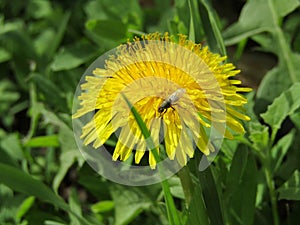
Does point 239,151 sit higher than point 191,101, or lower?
lower

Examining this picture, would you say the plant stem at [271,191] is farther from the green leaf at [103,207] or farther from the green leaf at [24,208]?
the green leaf at [24,208]

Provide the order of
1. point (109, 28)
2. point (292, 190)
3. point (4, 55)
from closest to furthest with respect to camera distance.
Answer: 1. point (292, 190)
2. point (109, 28)
3. point (4, 55)

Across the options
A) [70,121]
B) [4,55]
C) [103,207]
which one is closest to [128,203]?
[103,207]

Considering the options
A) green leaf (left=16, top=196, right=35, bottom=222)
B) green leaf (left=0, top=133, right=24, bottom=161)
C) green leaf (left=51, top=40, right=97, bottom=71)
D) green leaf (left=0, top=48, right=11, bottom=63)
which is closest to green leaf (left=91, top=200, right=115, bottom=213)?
green leaf (left=16, top=196, right=35, bottom=222)

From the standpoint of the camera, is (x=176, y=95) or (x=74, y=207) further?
(x=74, y=207)

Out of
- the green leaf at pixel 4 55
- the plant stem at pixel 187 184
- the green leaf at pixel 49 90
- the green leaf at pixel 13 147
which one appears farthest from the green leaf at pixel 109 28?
the plant stem at pixel 187 184

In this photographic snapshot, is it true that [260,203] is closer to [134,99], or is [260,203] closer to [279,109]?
[279,109]

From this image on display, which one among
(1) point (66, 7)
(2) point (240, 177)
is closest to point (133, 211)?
(2) point (240, 177)

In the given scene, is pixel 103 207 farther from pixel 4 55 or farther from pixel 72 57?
pixel 4 55
